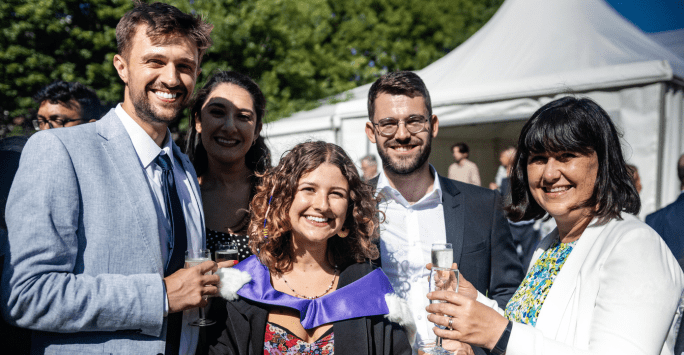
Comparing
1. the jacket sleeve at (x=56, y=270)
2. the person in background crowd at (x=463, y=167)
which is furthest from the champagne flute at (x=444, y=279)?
the person in background crowd at (x=463, y=167)

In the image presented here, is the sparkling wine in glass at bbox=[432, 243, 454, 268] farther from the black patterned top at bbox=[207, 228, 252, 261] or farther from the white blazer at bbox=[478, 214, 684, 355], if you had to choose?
the black patterned top at bbox=[207, 228, 252, 261]

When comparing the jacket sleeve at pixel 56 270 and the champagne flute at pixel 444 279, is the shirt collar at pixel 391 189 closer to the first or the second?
the champagne flute at pixel 444 279

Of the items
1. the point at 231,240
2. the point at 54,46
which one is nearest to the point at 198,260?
the point at 231,240

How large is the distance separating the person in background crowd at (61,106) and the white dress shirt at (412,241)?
314 centimetres

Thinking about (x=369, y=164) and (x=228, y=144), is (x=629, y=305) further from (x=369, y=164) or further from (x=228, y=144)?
(x=369, y=164)

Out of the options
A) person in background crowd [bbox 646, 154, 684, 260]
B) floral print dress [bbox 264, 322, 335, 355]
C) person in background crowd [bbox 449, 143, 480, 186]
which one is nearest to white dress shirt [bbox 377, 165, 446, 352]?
floral print dress [bbox 264, 322, 335, 355]

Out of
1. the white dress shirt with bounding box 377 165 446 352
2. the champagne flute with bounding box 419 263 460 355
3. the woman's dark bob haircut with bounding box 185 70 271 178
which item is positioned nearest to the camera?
the champagne flute with bounding box 419 263 460 355

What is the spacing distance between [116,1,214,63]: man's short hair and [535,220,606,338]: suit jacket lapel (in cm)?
200

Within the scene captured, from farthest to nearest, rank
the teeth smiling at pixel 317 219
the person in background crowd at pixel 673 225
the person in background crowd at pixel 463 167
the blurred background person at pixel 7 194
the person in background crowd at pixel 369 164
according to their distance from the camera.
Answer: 1. the person in background crowd at pixel 463 167
2. the person in background crowd at pixel 369 164
3. the person in background crowd at pixel 673 225
4. the teeth smiling at pixel 317 219
5. the blurred background person at pixel 7 194

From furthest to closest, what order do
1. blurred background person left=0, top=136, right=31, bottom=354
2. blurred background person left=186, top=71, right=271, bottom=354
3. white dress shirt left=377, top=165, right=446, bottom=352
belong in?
blurred background person left=186, top=71, right=271, bottom=354, white dress shirt left=377, top=165, right=446, bottom=352, blurred background person left=0, top=136, right=31, bottom=354

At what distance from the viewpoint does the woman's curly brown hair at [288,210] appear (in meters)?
2.40

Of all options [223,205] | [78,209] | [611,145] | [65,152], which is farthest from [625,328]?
[223,205]

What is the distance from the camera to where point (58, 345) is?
→ 1.82m

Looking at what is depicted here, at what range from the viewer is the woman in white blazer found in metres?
1.64
